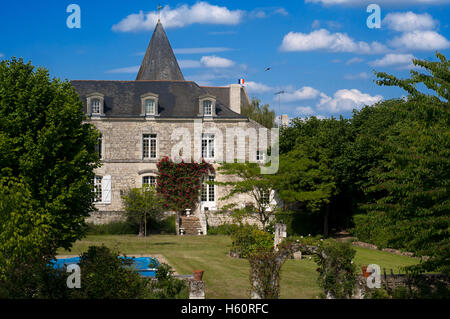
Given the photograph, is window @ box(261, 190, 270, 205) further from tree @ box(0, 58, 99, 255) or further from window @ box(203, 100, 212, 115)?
tree @ box(0, 58, 99, 255)

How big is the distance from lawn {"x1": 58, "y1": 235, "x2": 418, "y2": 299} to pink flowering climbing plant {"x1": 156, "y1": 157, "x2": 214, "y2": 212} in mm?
3751

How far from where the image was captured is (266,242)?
87.6 feet

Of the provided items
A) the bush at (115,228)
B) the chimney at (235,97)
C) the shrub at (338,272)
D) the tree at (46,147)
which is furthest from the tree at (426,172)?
the chimney at (235,97)

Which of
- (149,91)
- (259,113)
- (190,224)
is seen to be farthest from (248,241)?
(259,113)

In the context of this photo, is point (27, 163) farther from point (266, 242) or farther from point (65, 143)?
point (266, 242)

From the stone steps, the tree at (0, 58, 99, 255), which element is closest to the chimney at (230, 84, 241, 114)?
the stone steps

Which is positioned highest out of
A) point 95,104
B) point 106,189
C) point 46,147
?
point 95,104

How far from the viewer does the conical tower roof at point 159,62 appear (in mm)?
47656

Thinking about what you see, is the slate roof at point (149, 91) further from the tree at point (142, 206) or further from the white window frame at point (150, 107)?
the tree at point (142, 206)

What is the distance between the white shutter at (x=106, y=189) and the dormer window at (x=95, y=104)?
4.61 metres

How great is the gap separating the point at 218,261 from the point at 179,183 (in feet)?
45.2

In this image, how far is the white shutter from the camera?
125ft

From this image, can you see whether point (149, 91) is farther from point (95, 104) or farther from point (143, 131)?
point (95, 104)

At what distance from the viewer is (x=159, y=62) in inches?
1900
